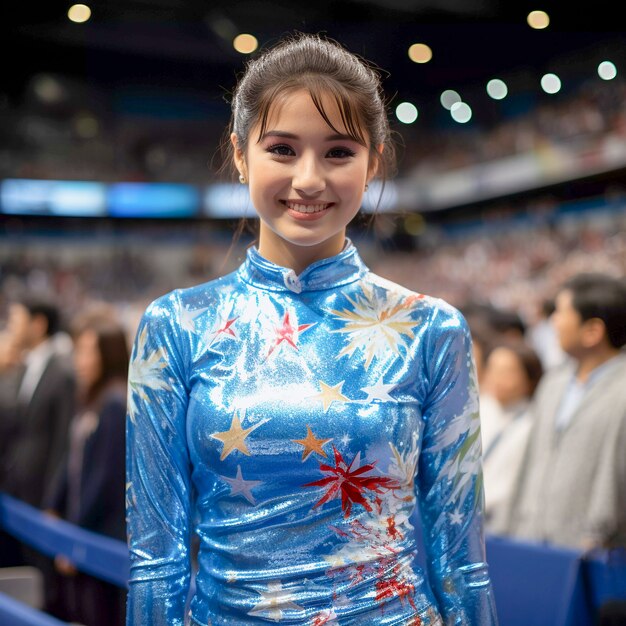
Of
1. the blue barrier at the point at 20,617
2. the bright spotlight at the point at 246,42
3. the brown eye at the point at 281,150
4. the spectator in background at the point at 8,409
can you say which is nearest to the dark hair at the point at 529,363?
the blue barrier at the point at 20,617

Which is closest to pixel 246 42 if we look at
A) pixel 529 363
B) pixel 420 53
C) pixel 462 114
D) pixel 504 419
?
pixel 420 53

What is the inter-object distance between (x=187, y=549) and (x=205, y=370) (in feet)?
0.75

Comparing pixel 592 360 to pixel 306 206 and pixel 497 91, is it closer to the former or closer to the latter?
pixel 306 206

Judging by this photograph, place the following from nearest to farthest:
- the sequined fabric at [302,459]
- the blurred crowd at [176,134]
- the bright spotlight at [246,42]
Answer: the sequined fabric at [302,459] → the bright spotlight at [246,42] → the blurred crowd at [176,134]

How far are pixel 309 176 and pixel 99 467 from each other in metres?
2.39

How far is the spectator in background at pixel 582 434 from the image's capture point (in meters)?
2.72

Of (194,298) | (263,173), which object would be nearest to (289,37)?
(263,173)

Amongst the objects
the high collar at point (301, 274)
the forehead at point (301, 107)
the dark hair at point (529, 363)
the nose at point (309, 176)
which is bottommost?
the dark hair at point (529, 363)

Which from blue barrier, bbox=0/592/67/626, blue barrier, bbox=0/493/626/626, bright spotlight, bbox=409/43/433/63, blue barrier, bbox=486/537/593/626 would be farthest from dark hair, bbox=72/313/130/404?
bright spotlight, bbox=409/43/433/63

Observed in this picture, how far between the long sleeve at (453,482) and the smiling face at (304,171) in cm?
21

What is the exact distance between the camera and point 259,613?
41.6 inches

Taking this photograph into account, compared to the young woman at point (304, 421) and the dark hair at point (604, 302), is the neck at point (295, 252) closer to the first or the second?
the young woman at point (304, 421)

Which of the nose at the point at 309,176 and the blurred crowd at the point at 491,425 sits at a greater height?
the nose at the point at 309,176

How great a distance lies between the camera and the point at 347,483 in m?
1.08
